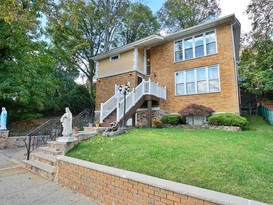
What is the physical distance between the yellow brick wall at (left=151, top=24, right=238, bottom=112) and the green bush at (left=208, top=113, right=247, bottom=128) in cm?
110

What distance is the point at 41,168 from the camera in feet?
17.9

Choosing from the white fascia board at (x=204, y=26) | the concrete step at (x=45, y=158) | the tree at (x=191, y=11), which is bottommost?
the concrete step at (x=45, y=158)

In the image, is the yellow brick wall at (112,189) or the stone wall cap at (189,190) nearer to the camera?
the stone wall cap at (189,190)

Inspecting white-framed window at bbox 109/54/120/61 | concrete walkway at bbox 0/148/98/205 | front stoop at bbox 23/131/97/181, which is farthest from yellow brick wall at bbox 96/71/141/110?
concrete walkway at bbox 0/148/98/205

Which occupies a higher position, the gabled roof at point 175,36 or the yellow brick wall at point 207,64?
the gabled roof at point 175,36

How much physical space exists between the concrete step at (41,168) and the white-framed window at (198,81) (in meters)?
9.75

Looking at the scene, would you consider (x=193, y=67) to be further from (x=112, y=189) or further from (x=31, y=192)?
(x=31, y=192)

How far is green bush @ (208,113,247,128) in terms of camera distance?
9.35m

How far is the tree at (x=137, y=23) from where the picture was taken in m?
22.1

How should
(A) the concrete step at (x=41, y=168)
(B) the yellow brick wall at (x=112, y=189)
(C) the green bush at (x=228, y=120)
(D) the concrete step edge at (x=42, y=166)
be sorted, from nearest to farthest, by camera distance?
(B) the yellow brick wall at (x=112, y=189), (A) the concrete step at (x=41, y=168), (D) the concrete step edge at (x=42, y=166), (C) the green bush at (x=228, y=120)

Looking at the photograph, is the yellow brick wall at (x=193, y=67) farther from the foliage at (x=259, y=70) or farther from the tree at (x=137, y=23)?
the tree at (x=137, y=23)

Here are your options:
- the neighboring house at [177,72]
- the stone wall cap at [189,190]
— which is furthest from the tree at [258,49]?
the stone wall cap at [189,190]

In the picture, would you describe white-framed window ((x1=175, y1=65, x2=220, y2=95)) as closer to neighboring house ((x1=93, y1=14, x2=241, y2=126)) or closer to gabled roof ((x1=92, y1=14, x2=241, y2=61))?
neighboring house ((x1=93, y1=14, x2=241, y2=126))

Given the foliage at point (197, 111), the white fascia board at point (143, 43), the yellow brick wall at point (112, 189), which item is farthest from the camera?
the white fascia board at point (143, 43)
